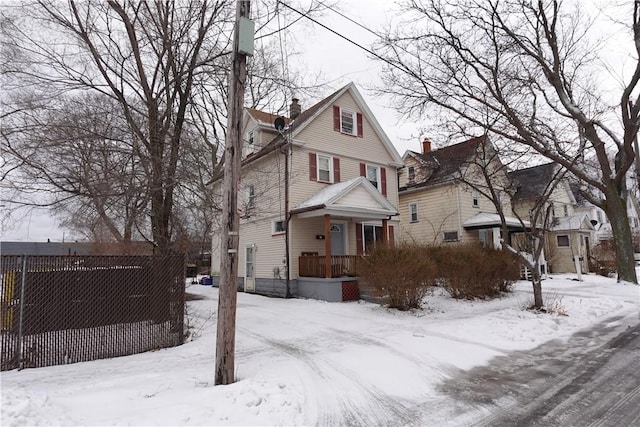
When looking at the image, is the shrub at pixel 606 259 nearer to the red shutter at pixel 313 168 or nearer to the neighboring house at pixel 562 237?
the neighboring house at pixel 562 237

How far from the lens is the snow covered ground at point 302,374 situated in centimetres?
387

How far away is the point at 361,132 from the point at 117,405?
15.9m

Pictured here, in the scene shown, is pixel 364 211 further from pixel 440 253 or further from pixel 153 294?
pixel 153 294

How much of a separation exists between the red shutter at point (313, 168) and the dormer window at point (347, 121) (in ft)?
6.67

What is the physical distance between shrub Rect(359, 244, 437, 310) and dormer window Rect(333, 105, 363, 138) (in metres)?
7.97

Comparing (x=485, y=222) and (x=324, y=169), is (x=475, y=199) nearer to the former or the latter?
(x=485, y=222)

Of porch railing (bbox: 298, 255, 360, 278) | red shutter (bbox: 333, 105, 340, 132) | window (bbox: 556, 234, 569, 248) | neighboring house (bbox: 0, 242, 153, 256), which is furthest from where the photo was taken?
window (bbox: 556, 234, 569, 248)

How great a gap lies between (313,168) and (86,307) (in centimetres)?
1098

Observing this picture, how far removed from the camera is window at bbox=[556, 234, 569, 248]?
24.2m

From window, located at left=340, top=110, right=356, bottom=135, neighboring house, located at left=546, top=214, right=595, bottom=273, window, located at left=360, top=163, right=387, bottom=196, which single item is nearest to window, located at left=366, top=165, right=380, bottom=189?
window, located at left=360, top=163, right=387, bottom=196

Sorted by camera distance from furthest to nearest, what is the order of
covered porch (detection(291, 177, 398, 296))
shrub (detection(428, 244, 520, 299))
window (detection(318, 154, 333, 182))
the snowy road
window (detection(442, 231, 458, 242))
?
window (detection(442, 231, 458, 242)) < window (detection(318, 154, 333, 182)) < covered porch (detection(291, 177, 398, 296)) < shrub (detection(428, 244, 520, 299)) < the snowy road

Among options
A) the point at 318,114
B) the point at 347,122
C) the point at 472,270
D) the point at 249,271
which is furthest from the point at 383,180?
the point at 249,271

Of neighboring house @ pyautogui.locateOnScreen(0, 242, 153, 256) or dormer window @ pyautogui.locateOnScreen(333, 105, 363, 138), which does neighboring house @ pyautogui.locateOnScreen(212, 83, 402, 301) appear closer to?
dormer window @ pyautogui.locateOnScreen(333, 105, 363, 138)

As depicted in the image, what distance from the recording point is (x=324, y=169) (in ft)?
54.0
